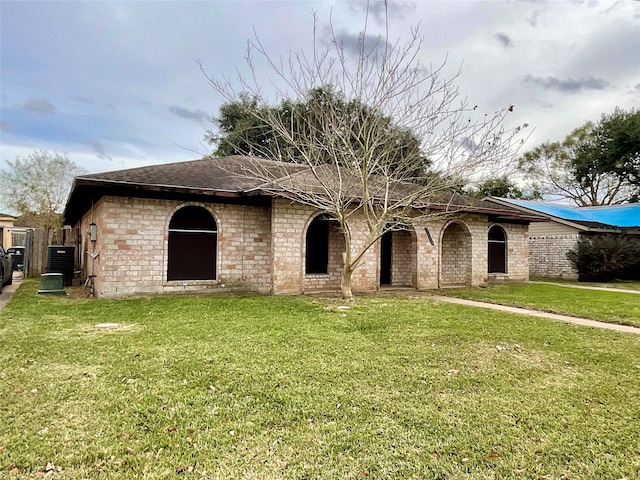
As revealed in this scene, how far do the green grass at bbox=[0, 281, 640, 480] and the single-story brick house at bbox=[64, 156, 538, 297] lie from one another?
360 centimetres

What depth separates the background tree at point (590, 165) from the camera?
2686 cm

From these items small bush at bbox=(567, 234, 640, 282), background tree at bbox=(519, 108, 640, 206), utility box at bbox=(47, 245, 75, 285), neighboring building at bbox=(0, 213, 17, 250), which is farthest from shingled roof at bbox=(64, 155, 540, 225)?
background tree at bbox=(519, 108, 640, 206)

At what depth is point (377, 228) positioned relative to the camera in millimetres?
9234

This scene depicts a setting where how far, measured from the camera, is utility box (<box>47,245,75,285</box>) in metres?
12.3

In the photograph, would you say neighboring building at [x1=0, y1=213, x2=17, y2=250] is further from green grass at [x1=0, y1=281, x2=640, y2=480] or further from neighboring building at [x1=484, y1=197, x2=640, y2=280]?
neighboring building at [x1=484, y1=197, x2=640, y2=280]

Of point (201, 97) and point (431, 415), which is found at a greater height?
point (201, 97)

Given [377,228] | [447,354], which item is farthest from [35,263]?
[447,354]

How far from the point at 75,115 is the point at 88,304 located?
11671 mm

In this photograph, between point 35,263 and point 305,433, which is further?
point 35,263

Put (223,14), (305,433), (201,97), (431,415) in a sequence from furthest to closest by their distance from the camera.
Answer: (201,97) < (223,14) < (431,415) < (305,433)

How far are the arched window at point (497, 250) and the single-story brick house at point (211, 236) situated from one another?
1.97 metres

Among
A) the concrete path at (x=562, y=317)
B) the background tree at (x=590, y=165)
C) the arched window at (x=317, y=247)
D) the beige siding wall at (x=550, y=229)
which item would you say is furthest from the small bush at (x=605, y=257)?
the arched window at (x=317, y=247)

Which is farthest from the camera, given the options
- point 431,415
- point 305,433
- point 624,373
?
point 624,373

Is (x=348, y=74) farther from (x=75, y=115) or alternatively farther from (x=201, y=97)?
(x=75, y=115)
